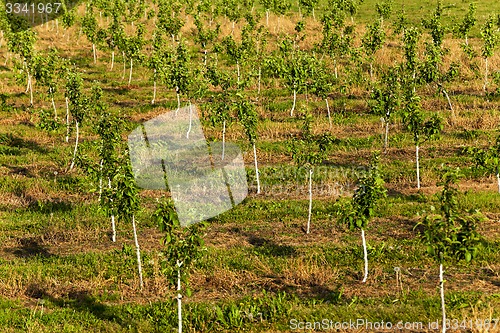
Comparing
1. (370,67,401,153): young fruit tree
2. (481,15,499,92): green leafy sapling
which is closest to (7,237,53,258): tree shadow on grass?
(370,67,401,153): young fruit tree

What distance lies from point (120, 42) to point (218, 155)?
1346 centimetres

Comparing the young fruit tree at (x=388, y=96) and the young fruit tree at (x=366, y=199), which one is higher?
the young fruit tree at (x=388, y=96)

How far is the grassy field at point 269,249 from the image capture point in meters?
13.4

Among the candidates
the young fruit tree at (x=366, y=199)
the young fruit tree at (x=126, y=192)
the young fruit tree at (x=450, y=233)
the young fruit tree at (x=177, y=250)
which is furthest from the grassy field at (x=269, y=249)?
the young fruit tree at (x=366, y=199)

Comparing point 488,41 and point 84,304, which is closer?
point 84,304

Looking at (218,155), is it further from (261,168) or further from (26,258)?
(26,258)

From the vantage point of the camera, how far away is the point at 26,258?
17.0m

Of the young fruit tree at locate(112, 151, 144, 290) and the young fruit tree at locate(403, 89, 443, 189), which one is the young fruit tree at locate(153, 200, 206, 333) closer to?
the young fruit tree at locate(112, 151, 144, 290)

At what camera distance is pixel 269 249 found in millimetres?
17000

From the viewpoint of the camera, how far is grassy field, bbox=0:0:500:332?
43.8ft

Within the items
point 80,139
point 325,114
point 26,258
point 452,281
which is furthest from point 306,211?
point 80,139

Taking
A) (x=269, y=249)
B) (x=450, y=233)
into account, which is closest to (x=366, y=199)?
(x=450, y=233)

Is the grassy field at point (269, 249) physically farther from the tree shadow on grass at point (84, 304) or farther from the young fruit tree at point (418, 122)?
the young fruit tree at point (418, 122)

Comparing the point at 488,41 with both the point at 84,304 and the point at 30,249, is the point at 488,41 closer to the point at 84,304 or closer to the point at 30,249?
the point at 30,249
